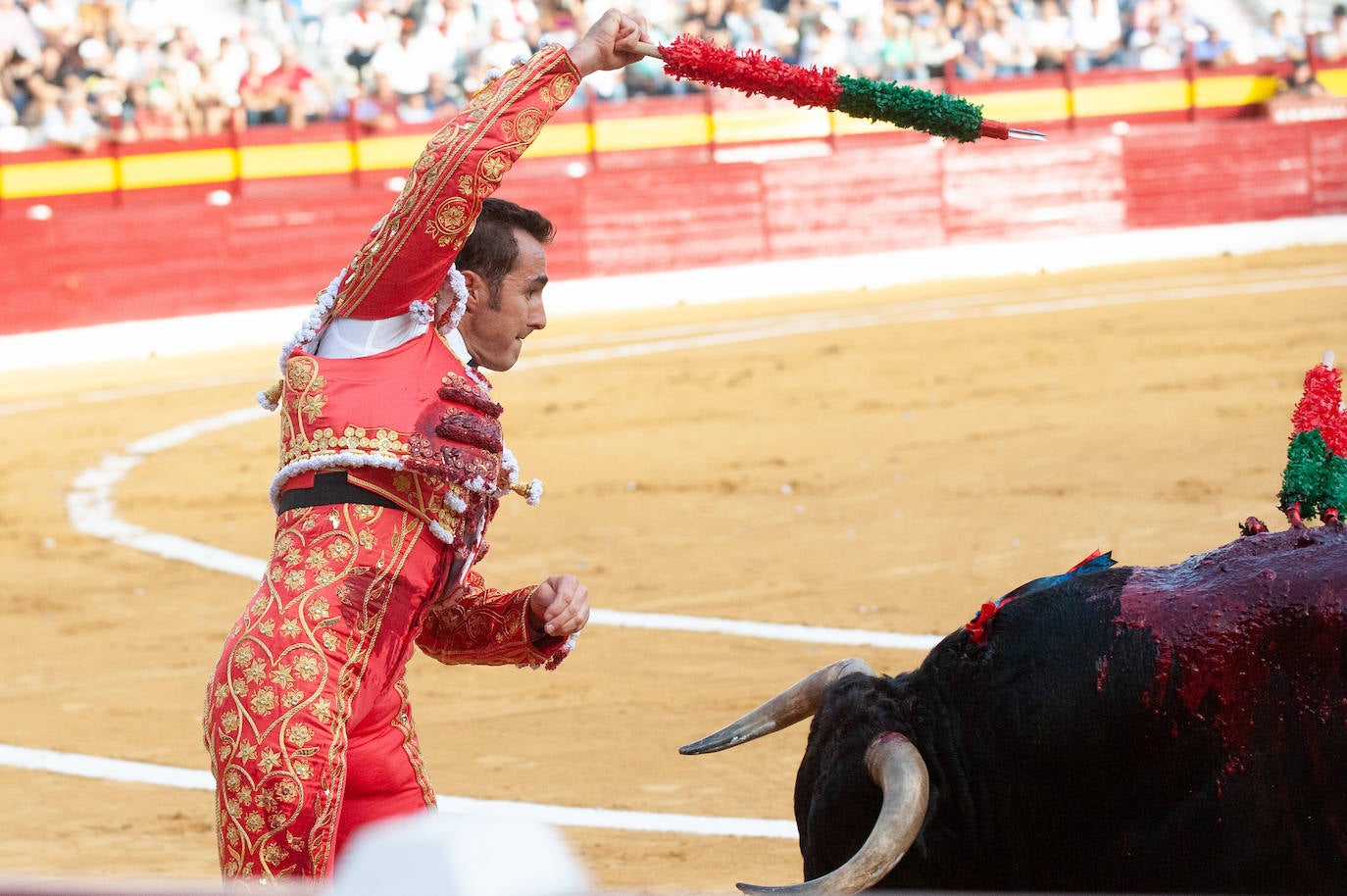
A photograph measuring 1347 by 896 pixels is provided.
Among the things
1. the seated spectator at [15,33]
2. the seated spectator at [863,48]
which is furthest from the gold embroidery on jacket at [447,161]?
the seated spectator at [863,48]

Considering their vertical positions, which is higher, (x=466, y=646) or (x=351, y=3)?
A: (x=351, y=3)

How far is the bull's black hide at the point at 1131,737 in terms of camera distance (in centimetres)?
228

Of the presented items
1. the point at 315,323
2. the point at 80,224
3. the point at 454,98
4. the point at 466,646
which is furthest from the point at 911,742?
the point at 454,98

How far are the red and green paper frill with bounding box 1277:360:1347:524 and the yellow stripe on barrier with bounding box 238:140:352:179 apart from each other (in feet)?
42.3

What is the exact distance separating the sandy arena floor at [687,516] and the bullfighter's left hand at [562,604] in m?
0.95

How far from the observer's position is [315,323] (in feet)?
8.38

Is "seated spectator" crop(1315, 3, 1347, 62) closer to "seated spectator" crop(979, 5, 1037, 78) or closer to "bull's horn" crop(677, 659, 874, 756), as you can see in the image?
"seated spectator" crop(979, 5, 1037, 78)

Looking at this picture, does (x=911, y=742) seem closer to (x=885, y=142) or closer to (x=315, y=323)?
(x=315, y=323)

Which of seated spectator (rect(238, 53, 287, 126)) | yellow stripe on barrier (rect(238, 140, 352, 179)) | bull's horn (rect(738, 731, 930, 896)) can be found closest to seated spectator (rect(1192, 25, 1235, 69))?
yellow stripe on barrier (rect(238, 140, 352, 179))

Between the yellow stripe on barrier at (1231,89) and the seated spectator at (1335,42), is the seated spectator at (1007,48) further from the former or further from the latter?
the seated spectator at (1335,42)

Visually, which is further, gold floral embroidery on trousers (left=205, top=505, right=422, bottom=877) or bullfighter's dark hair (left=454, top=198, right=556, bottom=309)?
bullfighter's dark hair (left=454, top=198, right=556, bottom=309)

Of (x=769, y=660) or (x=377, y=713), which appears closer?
(x=377, y=713)

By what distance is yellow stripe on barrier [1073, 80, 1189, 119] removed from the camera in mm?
17344

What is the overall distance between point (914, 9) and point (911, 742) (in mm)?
15495
